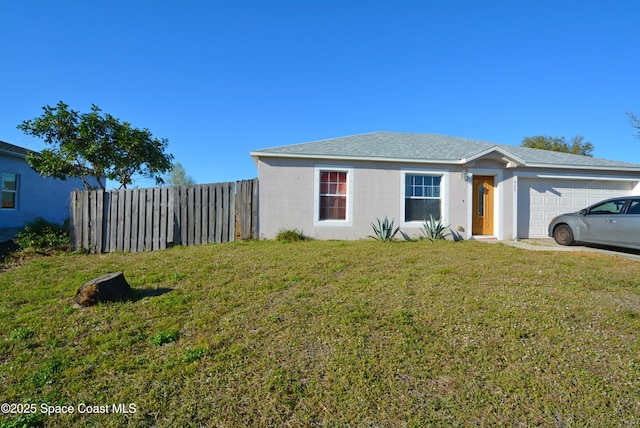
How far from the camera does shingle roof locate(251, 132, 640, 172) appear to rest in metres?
9.73

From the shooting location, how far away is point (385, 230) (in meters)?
9.69

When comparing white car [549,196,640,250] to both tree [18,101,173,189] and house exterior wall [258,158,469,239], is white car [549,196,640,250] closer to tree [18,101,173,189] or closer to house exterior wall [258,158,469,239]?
house exterior wall [258,158,469,239]

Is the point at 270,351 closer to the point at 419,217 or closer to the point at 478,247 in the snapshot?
the point at 478,247

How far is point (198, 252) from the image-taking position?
773 cm

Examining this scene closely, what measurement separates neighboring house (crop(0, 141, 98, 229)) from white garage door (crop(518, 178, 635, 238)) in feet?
62.2

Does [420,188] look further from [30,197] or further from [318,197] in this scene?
[30,197]

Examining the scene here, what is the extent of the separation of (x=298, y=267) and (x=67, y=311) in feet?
11.6

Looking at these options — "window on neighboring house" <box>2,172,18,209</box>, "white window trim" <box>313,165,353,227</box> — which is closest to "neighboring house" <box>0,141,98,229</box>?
"window on neighboring house" <box>2,172,18,209</box>

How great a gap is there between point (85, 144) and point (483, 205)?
1331cm

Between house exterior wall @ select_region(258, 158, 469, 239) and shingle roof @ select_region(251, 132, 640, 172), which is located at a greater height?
shingle roof @ select_region(251, 132, 640, 172)

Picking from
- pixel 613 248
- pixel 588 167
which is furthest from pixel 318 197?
pixel 588 167

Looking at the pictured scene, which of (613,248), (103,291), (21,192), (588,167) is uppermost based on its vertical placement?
(588,167)

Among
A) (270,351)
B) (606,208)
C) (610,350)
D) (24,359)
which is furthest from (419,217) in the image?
(24,359)

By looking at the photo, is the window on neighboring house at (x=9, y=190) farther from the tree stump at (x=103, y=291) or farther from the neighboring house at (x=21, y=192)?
the tree stump at (x=103, y=291)
